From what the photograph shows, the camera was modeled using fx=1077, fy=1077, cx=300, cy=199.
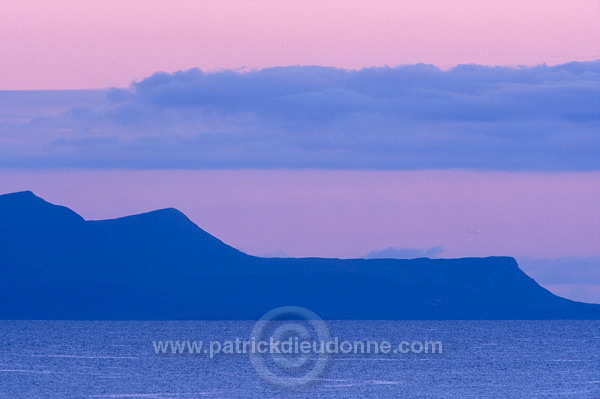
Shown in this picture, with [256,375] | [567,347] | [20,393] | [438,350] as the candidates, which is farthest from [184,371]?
[567,347]

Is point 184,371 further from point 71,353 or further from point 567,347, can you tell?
point 567,347

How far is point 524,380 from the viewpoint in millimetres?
81438

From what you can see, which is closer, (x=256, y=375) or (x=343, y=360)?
(x=256, y=375)

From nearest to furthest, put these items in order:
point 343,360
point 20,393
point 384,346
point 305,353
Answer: point 20,393 < point 343,360 < point 305,353 < point 384,346

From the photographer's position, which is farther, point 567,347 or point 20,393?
point 567,347

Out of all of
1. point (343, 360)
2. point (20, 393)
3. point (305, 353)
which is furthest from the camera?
point (305, 353)

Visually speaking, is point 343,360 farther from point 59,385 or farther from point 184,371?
point 59,385

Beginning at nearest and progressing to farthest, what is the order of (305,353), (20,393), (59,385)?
(20,393) < (59,385) < (305,353)

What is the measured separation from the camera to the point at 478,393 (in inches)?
2746

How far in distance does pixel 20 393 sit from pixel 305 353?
143 ft

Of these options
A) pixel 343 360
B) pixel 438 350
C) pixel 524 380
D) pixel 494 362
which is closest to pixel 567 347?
pixel 438 350

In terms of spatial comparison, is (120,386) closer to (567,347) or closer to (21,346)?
(21,346)

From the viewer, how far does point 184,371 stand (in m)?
85.1

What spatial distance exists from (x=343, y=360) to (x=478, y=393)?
31566mm
